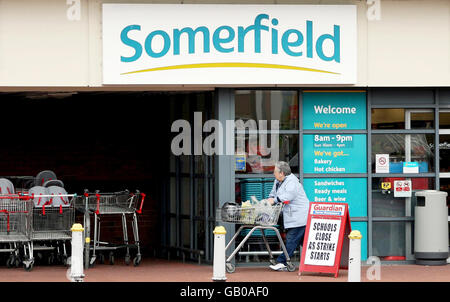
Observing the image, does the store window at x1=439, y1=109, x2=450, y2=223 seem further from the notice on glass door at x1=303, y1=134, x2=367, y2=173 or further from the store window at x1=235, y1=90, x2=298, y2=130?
the store window at x1=235, y1=90, x2=298, y2=130

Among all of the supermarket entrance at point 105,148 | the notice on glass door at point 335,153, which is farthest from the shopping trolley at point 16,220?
the notice on glass door at point 335,153

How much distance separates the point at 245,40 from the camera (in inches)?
609

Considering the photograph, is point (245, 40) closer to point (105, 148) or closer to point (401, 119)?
point (401, 119)

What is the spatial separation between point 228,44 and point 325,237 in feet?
11.6

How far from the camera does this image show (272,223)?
48.9 feet

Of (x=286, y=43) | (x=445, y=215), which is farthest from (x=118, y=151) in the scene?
(x=445, y=215)

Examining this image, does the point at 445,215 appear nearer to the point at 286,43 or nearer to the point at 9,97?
the point at 286,43

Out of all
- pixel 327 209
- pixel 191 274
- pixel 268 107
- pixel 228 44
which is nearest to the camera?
pixel 327 209

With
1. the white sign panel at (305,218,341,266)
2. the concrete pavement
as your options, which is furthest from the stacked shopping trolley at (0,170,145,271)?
the white sign panel at (305,218,341,266)

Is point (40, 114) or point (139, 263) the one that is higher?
point (40, 114)

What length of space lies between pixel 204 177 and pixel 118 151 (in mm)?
3049

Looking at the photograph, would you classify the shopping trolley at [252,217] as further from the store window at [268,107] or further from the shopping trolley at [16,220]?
the shopping trolley at [16,220]

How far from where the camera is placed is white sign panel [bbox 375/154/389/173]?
1625 centimetres

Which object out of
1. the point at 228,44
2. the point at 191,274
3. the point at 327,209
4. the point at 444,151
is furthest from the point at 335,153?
→ the point at 191,274
